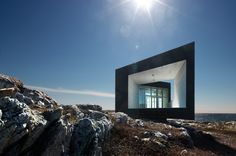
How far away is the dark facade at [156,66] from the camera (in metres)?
32.8

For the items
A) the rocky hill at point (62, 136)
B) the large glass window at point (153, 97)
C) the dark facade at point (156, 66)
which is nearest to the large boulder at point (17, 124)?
the rocky hill at point (62, 136)

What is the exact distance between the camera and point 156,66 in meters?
38.0

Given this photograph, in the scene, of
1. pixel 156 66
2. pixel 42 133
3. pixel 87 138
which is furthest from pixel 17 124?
pixel 156 66

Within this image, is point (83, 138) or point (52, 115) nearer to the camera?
point (52, 115)

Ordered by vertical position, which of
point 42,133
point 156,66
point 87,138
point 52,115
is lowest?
point 87,138

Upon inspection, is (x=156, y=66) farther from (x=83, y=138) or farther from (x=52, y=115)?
(x=52, y=115)

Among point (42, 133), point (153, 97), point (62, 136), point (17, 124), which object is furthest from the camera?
point (153, 97)

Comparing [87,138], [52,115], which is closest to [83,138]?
[87,138]

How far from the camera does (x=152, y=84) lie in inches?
2063

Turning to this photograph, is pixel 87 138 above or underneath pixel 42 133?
underneath

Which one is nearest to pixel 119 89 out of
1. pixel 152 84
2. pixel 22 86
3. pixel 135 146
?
pixel 152 84

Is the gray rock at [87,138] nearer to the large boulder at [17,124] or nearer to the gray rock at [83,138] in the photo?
the gray rock at [83,138]

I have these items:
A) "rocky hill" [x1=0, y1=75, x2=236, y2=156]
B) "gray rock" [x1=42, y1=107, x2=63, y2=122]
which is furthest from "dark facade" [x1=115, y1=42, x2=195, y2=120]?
"gray rock" [x1=42, y1=107, x2=63, y2=122]

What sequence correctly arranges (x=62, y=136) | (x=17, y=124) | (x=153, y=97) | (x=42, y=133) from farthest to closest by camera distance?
1. (x=153, y=97)
2. (x=62, y=136)
3. (x=42, y=133)
4. (x=17, y=124)
